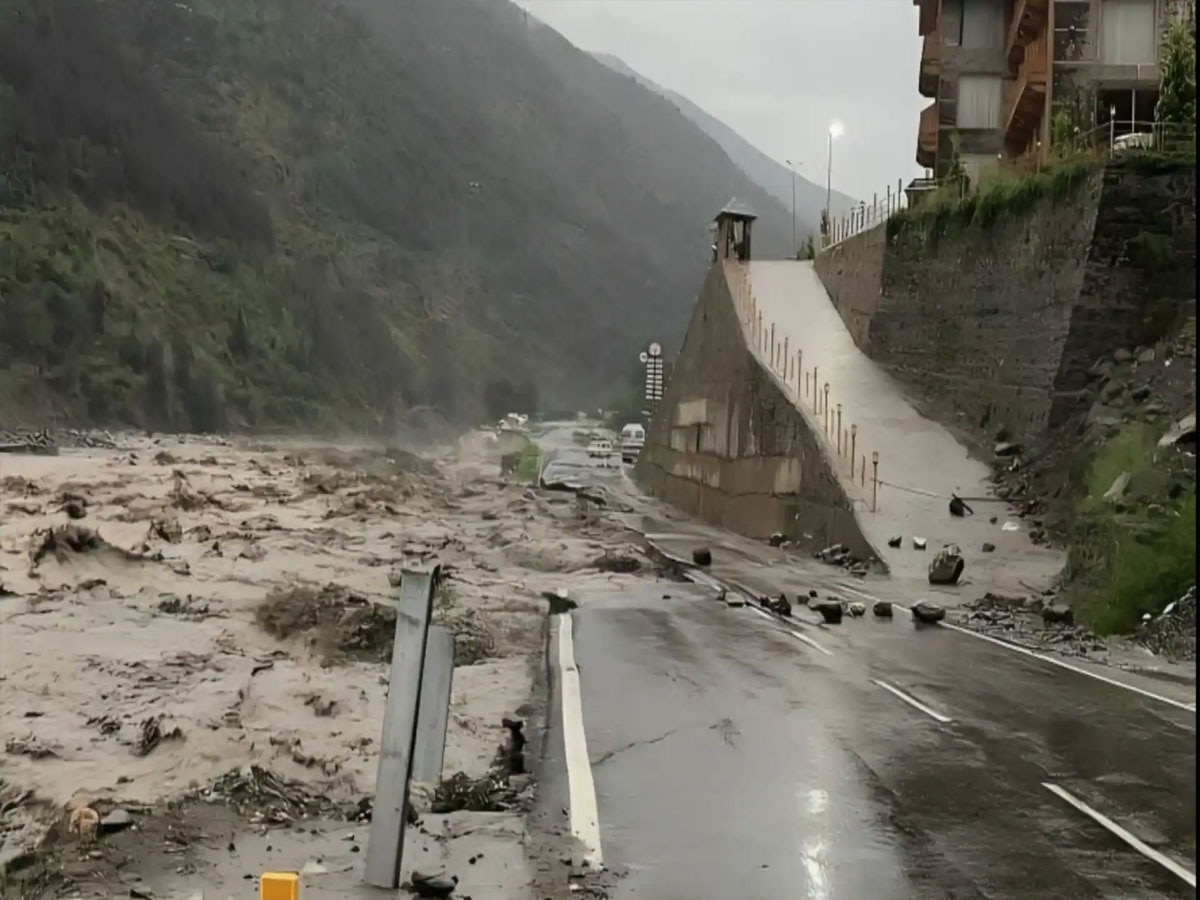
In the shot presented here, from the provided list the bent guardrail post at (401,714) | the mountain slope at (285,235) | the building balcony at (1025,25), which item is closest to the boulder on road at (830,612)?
the bent guardrail post at (401,714)

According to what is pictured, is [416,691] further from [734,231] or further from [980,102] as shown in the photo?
[734,231]

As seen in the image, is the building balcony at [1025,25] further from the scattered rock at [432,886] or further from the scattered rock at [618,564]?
the scattered rock at [432,886]

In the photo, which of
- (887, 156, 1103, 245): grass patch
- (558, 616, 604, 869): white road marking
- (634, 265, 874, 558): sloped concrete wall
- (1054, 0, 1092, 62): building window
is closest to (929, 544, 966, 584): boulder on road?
(634, 265, 874, 558): sloped concrete wall

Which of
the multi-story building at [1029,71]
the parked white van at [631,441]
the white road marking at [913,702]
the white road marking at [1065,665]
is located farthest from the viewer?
the parked white van at [631,441]

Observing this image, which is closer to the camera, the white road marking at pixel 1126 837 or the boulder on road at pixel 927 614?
the white road marking at pixel 1126 837

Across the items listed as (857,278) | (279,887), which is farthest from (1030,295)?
(279,887)

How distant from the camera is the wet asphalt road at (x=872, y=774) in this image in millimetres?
7516

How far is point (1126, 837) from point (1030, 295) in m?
22.5

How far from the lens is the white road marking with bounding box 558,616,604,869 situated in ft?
26.7

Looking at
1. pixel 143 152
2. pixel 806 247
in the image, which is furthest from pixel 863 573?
pixel 143 152

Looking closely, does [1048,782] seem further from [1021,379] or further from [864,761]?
[1021,379]

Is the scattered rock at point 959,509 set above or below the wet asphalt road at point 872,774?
above

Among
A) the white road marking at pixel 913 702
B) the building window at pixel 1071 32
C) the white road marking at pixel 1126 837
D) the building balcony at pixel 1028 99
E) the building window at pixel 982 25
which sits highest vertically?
the building window at pixel 982 25

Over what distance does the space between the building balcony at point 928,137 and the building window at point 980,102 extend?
45.7 inches
